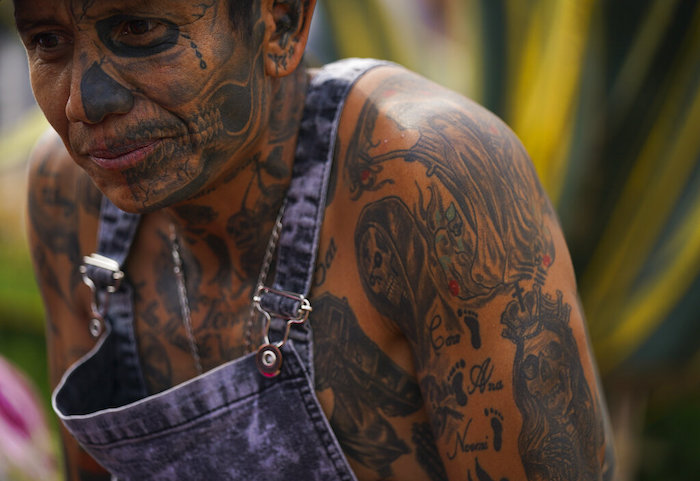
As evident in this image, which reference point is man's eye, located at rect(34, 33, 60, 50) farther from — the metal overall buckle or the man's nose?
the metal overall buckle

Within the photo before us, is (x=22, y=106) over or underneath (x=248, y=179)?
underneath

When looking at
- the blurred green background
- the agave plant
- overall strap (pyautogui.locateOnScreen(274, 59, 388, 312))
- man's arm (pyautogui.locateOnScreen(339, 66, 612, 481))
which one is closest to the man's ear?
overall strap (pyautogui.locateOnScreen(274, 59, 388, 312))

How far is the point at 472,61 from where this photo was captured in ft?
10.7

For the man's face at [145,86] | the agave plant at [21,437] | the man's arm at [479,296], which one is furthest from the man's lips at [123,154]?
the agave plant at [21,437]

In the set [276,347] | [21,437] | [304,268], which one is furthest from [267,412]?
[21,437]

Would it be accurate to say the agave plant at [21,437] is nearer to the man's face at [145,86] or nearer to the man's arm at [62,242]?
the man's arm at [62,242]

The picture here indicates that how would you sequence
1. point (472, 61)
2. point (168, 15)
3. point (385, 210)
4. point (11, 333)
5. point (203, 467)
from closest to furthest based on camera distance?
1. point (168, 15)
2. point (385, 210)
3. point (203, 467)
4. point (472, 61)
5. point (11, 333)

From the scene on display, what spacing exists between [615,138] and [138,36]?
2.07 meters

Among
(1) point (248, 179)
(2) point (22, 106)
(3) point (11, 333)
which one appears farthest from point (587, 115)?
(2) point (22, 106)

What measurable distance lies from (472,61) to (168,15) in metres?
2.04

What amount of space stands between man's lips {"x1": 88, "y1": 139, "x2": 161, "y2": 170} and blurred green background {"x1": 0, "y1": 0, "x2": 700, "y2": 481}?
4.65 ft

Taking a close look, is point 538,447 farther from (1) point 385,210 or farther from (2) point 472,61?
(2) point 472,61

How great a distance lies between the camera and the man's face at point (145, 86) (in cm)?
138

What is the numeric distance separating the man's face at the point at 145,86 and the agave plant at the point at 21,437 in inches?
65.1
